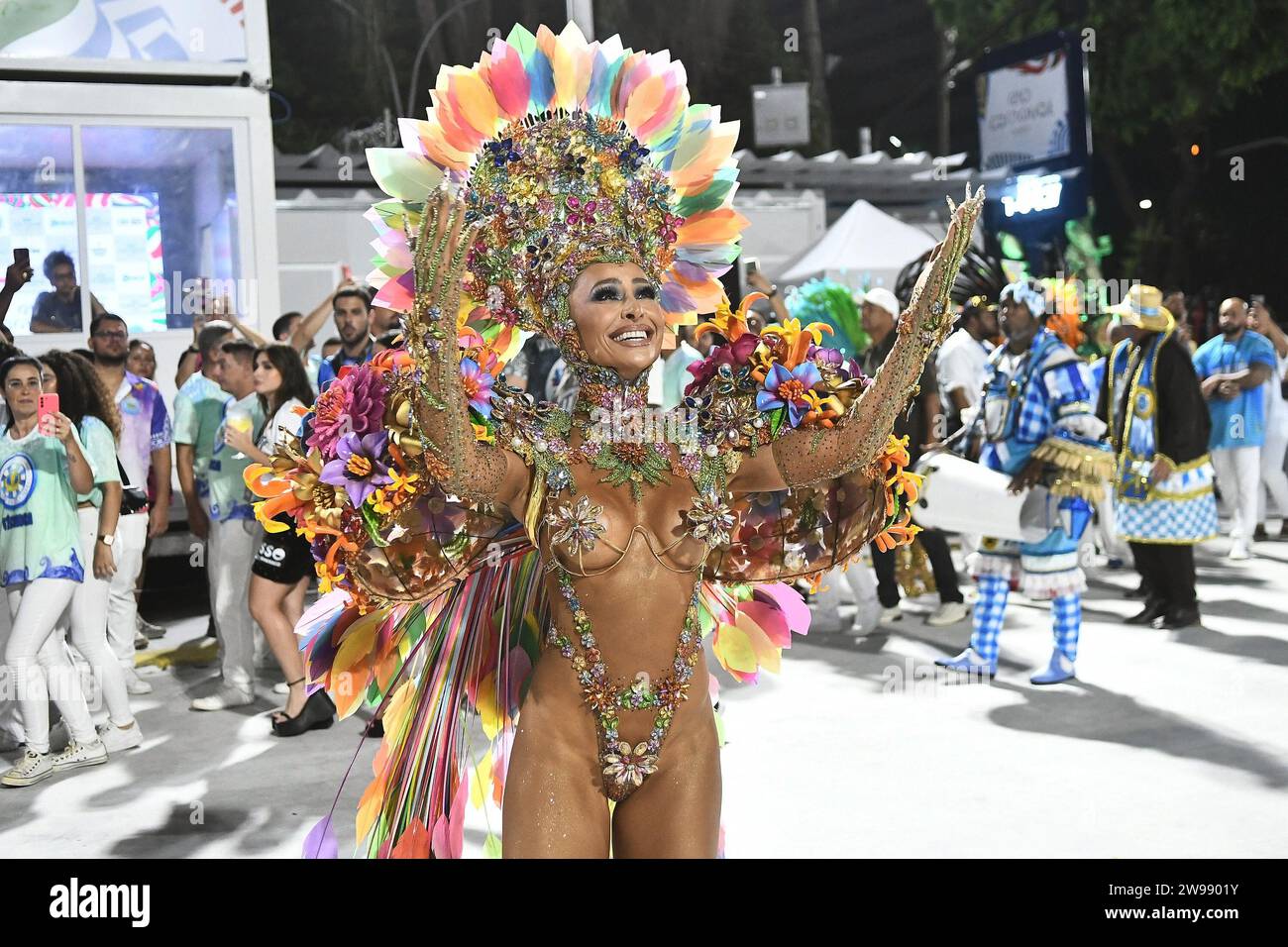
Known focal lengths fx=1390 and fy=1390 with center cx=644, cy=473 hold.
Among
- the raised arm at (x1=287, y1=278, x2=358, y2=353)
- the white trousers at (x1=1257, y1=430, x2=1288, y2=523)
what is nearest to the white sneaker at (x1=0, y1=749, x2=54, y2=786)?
the raised arm at (x1=287, y1=278, x2=358, y2=353)

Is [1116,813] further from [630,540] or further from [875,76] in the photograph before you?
[875,76]

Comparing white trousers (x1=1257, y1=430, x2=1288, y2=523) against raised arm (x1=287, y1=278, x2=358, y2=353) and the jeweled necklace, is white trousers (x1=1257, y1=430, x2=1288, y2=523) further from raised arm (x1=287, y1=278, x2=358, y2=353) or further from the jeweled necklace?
the jeweled necklace

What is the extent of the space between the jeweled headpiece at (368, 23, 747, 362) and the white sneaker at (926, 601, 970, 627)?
596 cm

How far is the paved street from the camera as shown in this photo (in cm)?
506

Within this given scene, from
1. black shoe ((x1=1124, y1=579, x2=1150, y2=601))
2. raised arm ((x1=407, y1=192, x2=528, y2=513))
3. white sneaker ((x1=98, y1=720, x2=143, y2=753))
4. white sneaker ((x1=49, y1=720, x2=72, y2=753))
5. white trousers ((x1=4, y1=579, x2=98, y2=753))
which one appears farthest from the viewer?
black shoe ((x1=1124, y1=579, x2=1150, y2=601))

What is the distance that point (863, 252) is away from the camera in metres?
13.5

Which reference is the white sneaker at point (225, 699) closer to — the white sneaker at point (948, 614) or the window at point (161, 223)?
the window at point (161, 223)

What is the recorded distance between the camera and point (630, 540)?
3016mm

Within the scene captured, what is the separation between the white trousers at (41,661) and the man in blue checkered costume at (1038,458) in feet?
14.6

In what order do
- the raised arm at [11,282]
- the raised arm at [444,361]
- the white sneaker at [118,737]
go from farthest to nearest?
the raised arm at [11,282] → the white sneaker at [118,737] → the raised arm at [444,361]

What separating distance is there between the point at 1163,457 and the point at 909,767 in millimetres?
3741

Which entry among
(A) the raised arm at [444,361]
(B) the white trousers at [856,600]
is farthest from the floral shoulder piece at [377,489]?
(B) the white trousers at [856,600]

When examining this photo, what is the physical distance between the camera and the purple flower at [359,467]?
9.85ft
